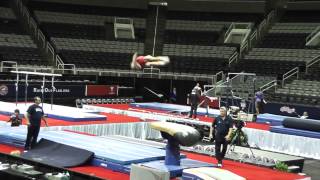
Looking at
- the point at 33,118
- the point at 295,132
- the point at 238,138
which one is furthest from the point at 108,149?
the point at 295,132

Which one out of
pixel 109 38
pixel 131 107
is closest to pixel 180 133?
pixel 131 107

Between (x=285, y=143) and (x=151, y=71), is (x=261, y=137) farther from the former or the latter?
(x=151, y=71)

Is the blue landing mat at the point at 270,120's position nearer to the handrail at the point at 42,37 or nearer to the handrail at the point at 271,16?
the handrail at the point at 271,16

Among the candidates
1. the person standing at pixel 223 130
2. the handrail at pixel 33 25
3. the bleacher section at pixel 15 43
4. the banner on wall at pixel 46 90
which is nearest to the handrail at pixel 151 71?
the banner on wall at pixel 46 90

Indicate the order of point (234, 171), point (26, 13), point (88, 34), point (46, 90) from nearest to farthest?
point (234, 171), point (46, 90), point (26, 13), point (88, 34)

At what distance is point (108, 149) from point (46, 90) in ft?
45.3

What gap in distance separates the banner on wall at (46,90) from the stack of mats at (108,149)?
918cm

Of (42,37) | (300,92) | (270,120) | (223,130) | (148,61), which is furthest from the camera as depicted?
(42,37)

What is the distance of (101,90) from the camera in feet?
94.3

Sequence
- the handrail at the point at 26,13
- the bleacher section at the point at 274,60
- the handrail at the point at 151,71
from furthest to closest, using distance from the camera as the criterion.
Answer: the handrail at the point at 26,13, the handrail at the point at 151,71, the bleacher section at the point at 274,60

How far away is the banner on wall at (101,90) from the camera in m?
27.9

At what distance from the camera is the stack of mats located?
11258mm

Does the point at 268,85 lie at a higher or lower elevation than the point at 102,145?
higher

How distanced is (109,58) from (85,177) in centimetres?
2397
